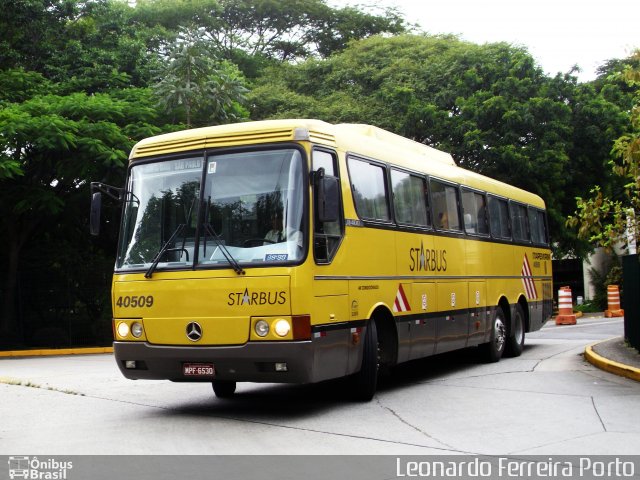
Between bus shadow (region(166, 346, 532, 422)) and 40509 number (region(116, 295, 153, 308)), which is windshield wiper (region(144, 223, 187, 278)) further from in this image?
bus shadow (region(166, 346, 532, 422))

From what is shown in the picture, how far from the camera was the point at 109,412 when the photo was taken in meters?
10.3

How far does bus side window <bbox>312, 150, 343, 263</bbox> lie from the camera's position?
31.7 feet

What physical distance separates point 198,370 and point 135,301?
1.10 meters

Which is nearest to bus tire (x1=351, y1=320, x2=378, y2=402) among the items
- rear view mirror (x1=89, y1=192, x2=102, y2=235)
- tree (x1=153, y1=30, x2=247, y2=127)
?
rear view mirror (x1=89, y1=192, x2=102, y2=235)

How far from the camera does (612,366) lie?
13.6 m

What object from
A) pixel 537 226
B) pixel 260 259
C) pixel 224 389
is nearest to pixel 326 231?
pixel 260 259

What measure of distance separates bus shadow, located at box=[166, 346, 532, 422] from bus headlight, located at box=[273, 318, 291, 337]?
3.29 ft

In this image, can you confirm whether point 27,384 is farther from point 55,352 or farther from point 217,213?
point 55,352

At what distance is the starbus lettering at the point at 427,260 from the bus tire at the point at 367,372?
1.77m

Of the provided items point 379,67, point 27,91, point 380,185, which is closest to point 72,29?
point 27,91

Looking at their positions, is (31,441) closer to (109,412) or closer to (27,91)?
(109,412)

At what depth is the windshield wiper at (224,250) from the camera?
943cm
